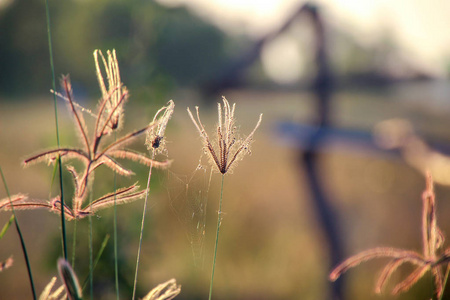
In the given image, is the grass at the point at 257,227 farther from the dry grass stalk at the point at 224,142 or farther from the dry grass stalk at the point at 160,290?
the dry grass stalk at the point at 160,290

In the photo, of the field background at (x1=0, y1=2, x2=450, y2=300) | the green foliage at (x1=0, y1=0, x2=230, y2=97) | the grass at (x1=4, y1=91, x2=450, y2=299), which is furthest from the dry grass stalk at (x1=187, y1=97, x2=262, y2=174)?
the green foliage at (x1=0, y1=0, x2=230, y2=97)

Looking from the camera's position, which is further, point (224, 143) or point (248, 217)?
point (248, 217)

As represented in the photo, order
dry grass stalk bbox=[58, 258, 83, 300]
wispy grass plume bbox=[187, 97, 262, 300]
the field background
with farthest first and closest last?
the field background < wispy grass plume bbox=[187, 97, 262, 300] < dry grass stalk bbox=[58, 258, 83, 300]

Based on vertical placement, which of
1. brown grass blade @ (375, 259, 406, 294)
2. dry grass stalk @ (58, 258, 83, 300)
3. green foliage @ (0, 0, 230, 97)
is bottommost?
brown grass blade @ (375, 259, 406, 294)

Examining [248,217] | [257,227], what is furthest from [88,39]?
[257,227]

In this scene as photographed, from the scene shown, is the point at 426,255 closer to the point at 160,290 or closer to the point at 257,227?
the point at 160,290

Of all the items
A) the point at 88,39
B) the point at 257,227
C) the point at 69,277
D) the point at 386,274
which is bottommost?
the point at 257,227

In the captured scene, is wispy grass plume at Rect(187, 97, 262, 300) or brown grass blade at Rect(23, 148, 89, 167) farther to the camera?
wispy grass plume at Rect(187, 97, 262, 300)

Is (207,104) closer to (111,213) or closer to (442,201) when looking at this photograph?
(111,213)

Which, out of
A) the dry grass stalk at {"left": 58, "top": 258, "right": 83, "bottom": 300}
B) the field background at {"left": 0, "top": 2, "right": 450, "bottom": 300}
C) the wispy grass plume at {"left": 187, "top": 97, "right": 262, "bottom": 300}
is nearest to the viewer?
the dry grass stalk at {"left": 58, "top": 258, "right": 83, "bottom": 300}

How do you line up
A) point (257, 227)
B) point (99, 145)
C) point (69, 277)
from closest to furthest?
1. point (69, 277)
2. point (99, 145)
3. point (257, 227)

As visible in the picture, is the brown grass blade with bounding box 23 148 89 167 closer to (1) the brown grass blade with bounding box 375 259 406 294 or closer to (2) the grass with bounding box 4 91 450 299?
(1) the brown grass blade with bounding box 375 259 406 294

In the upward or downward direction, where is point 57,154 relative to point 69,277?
upward

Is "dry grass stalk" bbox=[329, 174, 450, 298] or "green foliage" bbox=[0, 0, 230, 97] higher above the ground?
"green foliage" bbox=[0, 0, 230, 97]
